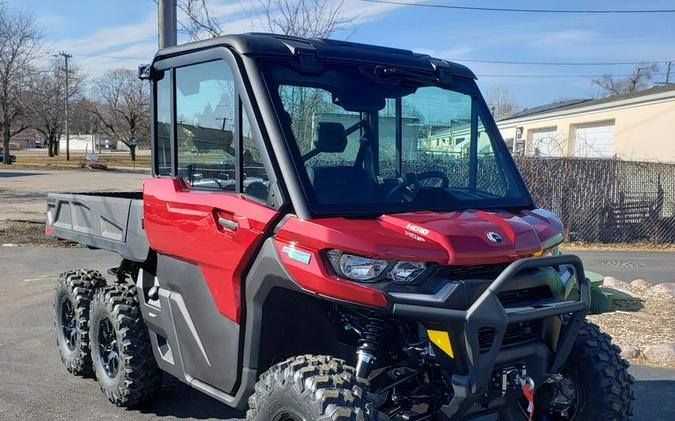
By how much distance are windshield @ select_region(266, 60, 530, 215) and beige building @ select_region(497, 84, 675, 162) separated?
15338mm

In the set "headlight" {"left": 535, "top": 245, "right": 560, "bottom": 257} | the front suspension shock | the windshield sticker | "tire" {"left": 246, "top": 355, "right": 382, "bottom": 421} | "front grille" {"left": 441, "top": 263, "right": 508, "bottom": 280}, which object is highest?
the windshield sticker

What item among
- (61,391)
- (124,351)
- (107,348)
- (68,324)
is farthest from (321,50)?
(68,324)

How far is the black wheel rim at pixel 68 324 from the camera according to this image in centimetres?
553

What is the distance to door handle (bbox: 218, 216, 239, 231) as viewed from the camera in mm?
3237

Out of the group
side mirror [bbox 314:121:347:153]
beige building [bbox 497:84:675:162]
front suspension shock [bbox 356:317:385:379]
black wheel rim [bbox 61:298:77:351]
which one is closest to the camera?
front suspension shock [bbox 356:317:385:379]

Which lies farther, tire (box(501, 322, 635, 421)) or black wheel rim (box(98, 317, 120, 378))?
black wheel rim (box(98, 317, 120, 378))

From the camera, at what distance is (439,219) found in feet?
9.95

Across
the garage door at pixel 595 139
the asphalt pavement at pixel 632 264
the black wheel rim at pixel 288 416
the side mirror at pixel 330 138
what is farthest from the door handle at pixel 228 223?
the garage door at pixel 595 139

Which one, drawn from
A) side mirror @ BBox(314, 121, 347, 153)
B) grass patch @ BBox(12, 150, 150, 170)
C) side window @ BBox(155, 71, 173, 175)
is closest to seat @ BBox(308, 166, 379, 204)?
side mirror @ BBox(314, 121, 347, 153)

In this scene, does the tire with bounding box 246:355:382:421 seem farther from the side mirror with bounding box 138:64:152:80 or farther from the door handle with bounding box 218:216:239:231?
the side mirror with bounding box 138:64:152:80

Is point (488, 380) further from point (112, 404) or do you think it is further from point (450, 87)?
point (112, 404)

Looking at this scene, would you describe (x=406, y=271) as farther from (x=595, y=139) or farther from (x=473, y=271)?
(x=595, y=139)

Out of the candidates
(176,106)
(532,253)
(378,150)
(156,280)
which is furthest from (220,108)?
(532,253)

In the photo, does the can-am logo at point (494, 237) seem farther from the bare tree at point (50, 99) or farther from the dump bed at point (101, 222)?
the bare tree at point (50, 99)
